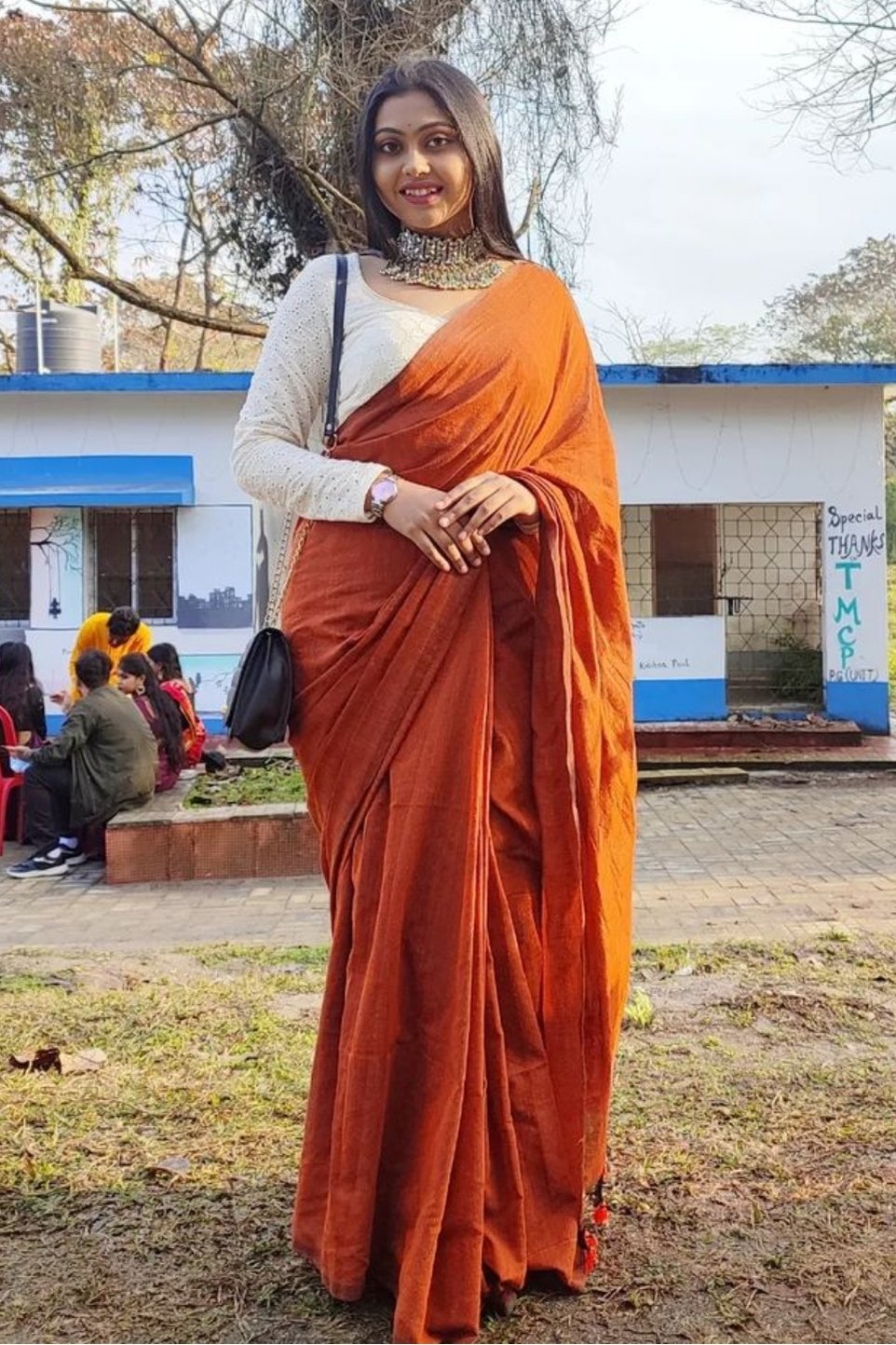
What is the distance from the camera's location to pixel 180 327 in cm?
2438

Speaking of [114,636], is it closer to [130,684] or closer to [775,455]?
[130,684]

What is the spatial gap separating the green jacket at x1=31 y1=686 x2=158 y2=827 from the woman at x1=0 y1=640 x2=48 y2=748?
1246 millimetres

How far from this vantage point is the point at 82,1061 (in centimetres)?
340

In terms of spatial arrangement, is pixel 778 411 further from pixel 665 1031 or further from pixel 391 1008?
pixel 391 1008

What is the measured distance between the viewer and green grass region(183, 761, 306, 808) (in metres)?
7.78

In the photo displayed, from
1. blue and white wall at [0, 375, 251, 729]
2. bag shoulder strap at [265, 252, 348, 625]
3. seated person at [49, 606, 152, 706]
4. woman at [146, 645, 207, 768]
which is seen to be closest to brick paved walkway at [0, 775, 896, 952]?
woman at [146, 645, 207, 768]

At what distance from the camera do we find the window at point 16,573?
12148mm

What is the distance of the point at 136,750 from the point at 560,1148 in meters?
5.81

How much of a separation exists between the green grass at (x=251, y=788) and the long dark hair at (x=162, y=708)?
0.90ft

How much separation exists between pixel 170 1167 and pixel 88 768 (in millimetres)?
4977

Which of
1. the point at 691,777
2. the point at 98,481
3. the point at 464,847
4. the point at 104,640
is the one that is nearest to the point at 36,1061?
the point at 464,847

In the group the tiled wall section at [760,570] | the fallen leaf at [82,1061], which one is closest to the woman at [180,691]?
the fallen leaf at [82,1061]

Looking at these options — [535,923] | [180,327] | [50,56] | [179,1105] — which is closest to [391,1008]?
[535,923]

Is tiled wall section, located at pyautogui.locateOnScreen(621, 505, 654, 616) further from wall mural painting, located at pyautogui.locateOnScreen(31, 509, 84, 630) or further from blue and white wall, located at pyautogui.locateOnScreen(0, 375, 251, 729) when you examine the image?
wall mural painting, located at pyautogui.locateOnScreen(31, 509, 84, 630)
